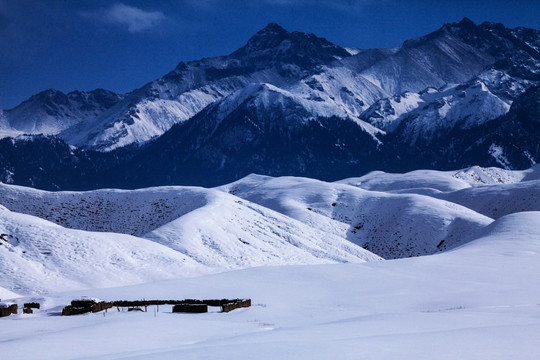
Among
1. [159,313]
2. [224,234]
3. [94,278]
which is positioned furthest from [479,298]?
[224,234]

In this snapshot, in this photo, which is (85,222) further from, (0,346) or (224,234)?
(0,346)

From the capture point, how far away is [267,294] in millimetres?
37531

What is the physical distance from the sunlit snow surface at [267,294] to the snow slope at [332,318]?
0.07 meters

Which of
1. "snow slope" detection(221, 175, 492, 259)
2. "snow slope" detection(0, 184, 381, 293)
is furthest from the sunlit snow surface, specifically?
"snow slope" detection(221, 175, 492, 259)

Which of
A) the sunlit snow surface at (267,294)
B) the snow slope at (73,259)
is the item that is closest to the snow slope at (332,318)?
the sunlit snow surface at (267,294)

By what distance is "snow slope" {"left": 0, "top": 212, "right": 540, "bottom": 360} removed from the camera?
18859mm

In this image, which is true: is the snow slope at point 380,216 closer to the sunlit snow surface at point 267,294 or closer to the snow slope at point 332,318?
the sunlit snow surface at point 267,294

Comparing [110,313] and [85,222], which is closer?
[110,313]

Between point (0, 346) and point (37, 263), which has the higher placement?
point (37, 263)

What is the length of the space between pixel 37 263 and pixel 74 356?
3244cm

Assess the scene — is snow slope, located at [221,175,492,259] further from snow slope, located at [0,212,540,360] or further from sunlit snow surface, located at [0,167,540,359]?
snow slope, located at [0,212,540,360]

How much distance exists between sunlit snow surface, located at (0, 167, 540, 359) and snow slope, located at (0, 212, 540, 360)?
0.07 metres

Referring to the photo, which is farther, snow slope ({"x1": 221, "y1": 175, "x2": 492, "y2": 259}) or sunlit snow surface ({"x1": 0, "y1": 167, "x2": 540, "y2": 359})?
snow slope ({"x1": 221, "y1": 175, "x2": 492, "y2": 259})

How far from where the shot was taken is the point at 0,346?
2238 centimetres
